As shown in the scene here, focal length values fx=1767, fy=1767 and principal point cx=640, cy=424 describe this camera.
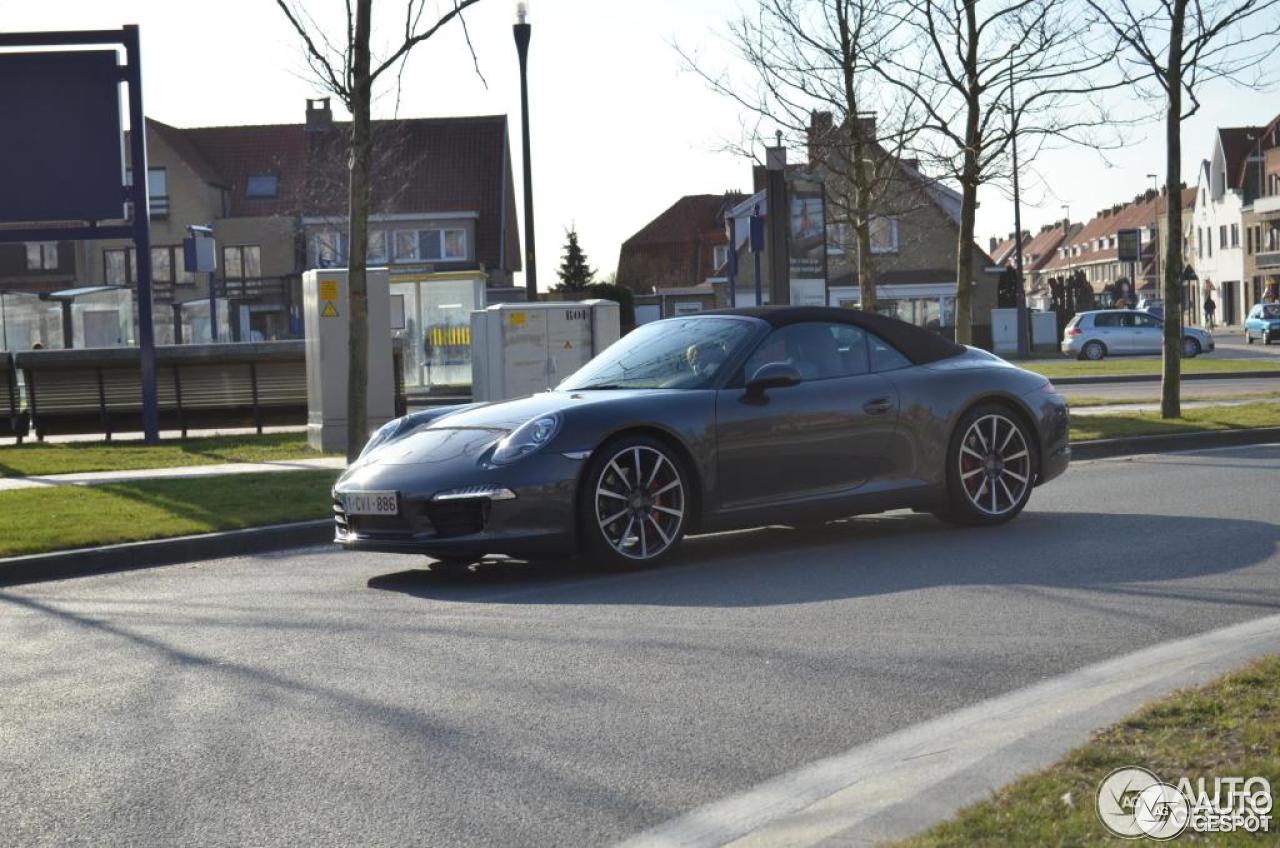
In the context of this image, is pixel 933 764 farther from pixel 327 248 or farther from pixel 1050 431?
pixel 327 248

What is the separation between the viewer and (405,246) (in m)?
75.0

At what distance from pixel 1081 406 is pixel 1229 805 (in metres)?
20.6

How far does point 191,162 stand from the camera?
3059 inches

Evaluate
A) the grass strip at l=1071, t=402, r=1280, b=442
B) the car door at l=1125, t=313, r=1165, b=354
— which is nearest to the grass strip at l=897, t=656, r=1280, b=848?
the grass strip at l=1071, t=402, r=1280, b=442

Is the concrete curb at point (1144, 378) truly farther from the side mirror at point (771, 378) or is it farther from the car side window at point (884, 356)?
the side mirror at point (771, 378)

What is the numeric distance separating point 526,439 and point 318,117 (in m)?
71.8

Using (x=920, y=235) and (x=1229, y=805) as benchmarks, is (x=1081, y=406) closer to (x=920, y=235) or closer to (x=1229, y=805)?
(x=1229, y=805)

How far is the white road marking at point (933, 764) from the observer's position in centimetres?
429

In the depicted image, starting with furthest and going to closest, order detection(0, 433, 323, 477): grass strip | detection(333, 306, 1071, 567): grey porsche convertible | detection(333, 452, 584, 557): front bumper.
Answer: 1. detection(0, 433, 323, 477): grass strip
2. detection(333, 306, 1071, 567): grey porsche convertible
3. detection(333, 452, 584, 557): front bumper

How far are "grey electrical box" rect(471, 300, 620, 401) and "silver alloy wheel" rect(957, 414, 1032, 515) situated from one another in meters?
16.2

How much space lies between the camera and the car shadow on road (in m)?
8.39

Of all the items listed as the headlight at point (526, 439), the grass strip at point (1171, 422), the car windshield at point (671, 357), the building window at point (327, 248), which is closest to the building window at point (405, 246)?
the building window at point (327, 248)

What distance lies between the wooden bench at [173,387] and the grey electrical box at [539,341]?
449 centimetres

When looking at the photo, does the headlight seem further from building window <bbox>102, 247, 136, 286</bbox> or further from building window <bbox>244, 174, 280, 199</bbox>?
building window <bbox>102, 247, 136, 286</bbox>
